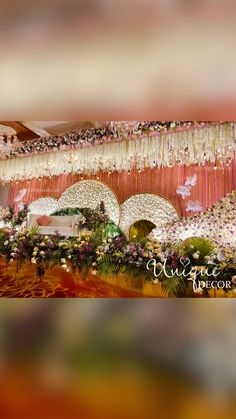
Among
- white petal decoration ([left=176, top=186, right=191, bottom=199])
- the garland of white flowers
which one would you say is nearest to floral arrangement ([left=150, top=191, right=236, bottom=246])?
white petal decoration ([left=176, top=186, right=191, bottom=199])

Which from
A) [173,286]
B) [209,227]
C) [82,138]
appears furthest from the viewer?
[82,138]

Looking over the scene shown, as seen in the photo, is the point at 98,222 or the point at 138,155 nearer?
the point at 98,222

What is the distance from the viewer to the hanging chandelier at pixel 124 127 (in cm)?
269

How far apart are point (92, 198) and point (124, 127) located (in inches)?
25.4

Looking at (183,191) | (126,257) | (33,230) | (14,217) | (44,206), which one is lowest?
(126,257)

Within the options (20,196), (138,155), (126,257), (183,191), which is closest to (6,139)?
(20,196)

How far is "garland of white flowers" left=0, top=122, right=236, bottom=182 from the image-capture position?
2758 mm

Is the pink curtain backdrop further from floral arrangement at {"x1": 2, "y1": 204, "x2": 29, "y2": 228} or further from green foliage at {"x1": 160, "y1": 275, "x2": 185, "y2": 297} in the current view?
green foliage at {"x1": 160, "y1": 275, "x2": 185, "y2": 297}

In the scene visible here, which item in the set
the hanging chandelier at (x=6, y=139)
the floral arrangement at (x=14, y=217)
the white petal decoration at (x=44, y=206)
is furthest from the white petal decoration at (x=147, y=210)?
the hanging chandelier at (x=6, y=139)

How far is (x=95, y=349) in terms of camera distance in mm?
2611

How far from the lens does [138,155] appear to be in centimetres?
286

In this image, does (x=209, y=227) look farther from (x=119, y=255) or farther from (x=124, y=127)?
(x=124, y=127)

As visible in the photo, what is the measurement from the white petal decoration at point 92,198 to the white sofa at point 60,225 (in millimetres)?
110
